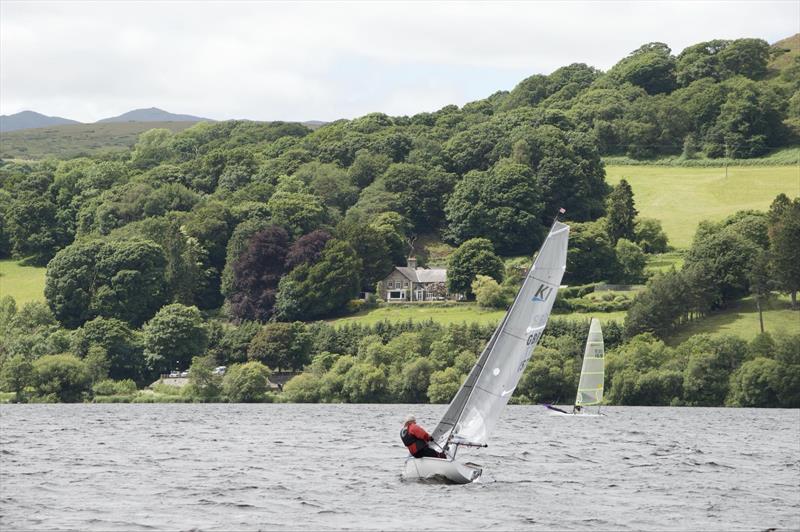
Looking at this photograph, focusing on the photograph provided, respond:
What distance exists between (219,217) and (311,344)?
54336mm

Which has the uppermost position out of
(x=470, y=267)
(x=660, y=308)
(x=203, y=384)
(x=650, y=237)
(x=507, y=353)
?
(x=507, y=353)

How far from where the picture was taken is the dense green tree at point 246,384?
11975 cm

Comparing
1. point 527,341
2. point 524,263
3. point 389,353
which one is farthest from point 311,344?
point 527,341

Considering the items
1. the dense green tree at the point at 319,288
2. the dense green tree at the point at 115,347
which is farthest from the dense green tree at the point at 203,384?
the dense green tree at the point at 319,288

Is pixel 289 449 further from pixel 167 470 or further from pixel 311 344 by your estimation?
pixel 311 344

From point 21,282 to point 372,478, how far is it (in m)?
141

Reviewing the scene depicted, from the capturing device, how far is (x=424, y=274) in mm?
171500

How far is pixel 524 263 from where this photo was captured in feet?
567

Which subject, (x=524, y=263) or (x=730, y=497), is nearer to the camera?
(x=730, y=497)

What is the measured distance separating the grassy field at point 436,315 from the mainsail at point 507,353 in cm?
9420

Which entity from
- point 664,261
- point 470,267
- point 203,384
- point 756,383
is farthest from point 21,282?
point 756,383

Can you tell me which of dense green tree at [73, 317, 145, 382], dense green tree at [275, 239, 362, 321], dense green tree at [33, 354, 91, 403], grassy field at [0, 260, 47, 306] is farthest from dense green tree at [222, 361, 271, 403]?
grassy field at [0, 260, 47, 306]

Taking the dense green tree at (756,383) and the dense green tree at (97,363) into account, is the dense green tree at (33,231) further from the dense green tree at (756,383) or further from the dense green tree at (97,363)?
the dense green tree at (756,383)

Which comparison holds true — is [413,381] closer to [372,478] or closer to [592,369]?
[592,369]
